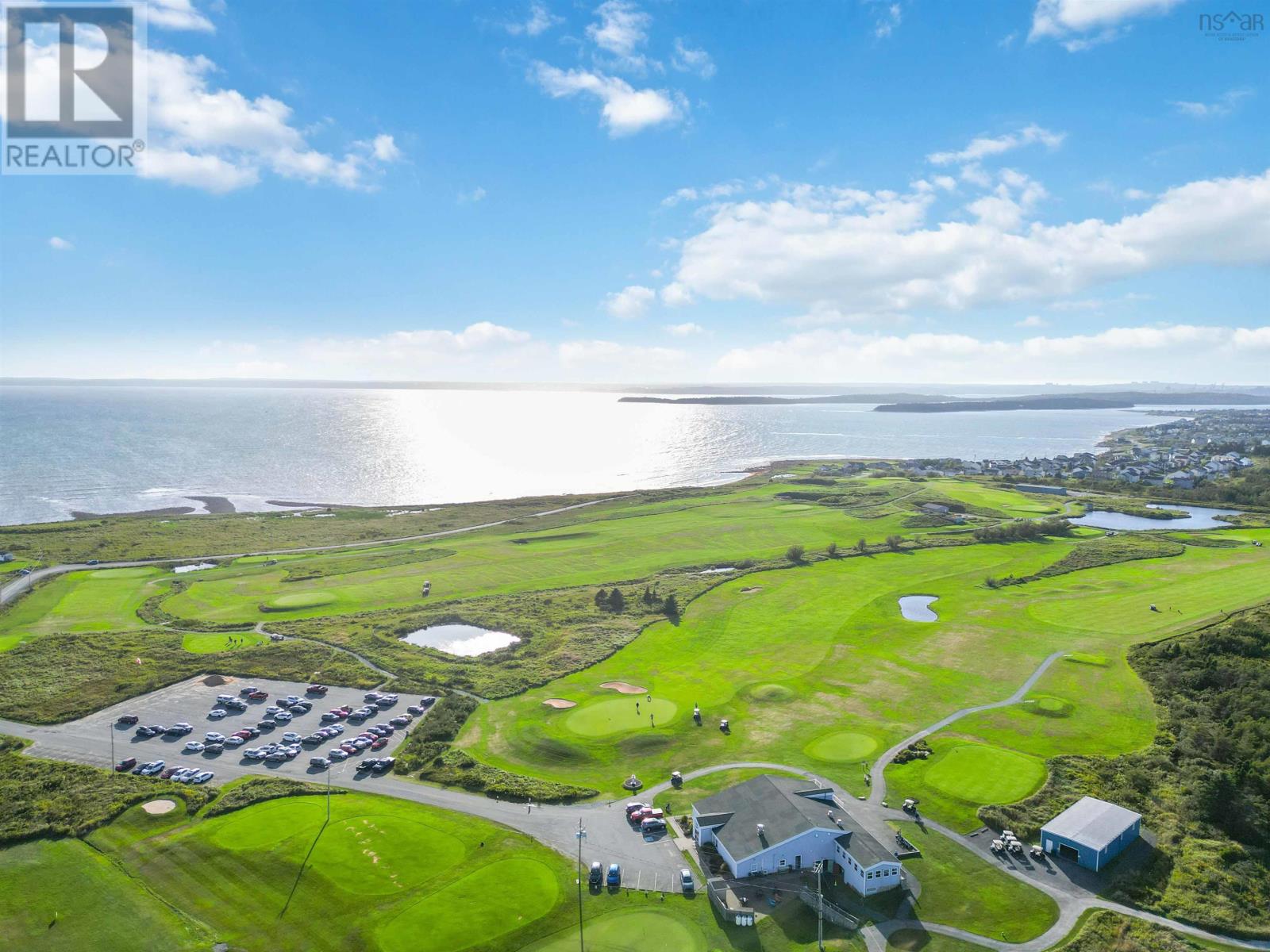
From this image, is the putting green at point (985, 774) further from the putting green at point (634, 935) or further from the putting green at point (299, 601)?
the putting green at point (299, 601)

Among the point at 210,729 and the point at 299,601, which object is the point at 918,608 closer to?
the point at 210,729

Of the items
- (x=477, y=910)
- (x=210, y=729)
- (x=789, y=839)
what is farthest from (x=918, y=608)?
(x=210, y=729)

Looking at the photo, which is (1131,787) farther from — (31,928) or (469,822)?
(31,928)

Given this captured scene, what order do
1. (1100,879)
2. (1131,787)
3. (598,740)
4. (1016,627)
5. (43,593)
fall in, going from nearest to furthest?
1. (1100,879)
2. (1131,787)
3. (598,740)
4. (1016,627)
5. (43,593)

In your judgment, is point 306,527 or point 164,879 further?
point 306,527

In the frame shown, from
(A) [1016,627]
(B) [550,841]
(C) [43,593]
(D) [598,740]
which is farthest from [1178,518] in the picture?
(C) [43,593]

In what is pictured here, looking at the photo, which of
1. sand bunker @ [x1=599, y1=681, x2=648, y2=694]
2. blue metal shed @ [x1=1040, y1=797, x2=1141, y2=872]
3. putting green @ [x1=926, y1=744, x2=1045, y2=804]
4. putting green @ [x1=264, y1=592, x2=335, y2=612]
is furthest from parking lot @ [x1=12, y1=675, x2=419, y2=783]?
blue metal shed @ [x1=1040, y1=797, x2=1141, y2=872]
